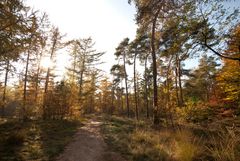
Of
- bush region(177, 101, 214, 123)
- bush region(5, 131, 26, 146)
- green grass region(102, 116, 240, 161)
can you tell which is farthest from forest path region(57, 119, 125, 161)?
bush region(177, 101, 214, 123)

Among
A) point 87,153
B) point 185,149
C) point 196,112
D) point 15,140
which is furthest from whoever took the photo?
point 196,112

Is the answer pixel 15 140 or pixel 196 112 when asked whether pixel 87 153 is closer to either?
pixel 15 140

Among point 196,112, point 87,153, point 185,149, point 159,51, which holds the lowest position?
point 87,153

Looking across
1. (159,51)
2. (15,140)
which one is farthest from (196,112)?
(15,140)

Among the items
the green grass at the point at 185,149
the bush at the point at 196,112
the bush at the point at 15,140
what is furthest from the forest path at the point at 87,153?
the bush at the point at 196,112

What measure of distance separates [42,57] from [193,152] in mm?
16155

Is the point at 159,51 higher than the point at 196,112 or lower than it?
higher

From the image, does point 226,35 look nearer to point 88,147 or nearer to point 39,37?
point 88,147

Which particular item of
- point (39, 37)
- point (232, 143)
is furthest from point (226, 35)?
point (39, 37)

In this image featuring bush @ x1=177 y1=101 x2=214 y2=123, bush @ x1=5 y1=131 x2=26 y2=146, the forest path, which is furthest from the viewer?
bush @ x1=177 y1=101 x2=214 y2=123

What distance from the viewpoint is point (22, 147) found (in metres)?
6.07

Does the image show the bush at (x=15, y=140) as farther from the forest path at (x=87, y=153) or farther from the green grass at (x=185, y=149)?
the green grass at (x=185, y=149)

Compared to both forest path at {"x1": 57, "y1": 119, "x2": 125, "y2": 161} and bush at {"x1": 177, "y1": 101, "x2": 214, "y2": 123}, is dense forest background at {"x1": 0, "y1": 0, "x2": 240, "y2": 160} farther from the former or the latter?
forest path at {"x1": 57, "y1": 119, "x2": 125, "y2": 161}

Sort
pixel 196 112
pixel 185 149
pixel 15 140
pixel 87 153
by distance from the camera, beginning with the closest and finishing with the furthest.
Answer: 1. pixel 185 149
2. pixel 87 153
3. pixel 15 140
4. pixel 196 112
